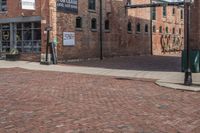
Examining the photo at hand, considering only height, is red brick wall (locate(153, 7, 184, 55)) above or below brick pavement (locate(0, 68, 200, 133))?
above

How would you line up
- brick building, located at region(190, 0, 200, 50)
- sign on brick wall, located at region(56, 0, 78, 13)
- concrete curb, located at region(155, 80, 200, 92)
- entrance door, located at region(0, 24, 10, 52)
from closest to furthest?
concrete curb, located at region(155, 80, 200, 92) → brick building, located at region(190, 0, 200, 50) → sign on brick wall, located at region(56, 0, 78, 13) → entrance door, located at region(0, 24, 10, 52)

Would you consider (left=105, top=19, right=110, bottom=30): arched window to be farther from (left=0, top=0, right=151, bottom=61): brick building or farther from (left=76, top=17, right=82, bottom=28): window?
(left=76, top=17, right=82, bottom=28): window

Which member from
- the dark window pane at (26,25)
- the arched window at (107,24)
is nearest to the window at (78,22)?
the dark window pane at (26,25)

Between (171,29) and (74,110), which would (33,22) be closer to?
(74,110)

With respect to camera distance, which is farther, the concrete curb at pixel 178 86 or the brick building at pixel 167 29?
the brick building at pixel 167 29

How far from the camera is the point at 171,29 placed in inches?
2206

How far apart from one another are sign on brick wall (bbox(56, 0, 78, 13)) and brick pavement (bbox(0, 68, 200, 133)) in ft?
47.0

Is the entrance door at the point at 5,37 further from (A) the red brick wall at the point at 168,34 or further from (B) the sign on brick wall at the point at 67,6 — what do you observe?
(A) the red brick wall at the point at 168,34

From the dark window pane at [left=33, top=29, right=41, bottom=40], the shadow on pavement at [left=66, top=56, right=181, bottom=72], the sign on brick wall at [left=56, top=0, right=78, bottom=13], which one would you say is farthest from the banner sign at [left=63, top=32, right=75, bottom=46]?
the dark window pane at [left=33, top=29, right=41, bottom=40]

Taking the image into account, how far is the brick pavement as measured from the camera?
27.4 ft

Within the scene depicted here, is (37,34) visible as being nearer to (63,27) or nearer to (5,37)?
(63,27)

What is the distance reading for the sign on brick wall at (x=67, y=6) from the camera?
29.6m

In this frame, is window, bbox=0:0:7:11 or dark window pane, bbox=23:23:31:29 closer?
dark window pane, bbox=23:23:31:29

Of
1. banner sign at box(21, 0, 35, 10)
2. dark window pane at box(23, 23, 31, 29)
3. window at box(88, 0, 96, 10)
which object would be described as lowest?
dark window pane at box(23, 23, 31, 29)
